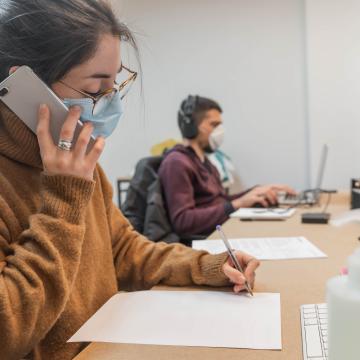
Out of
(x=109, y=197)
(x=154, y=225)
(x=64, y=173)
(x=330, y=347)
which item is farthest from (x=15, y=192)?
(x=154, y=225)

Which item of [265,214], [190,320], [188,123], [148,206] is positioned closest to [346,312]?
[190,320]

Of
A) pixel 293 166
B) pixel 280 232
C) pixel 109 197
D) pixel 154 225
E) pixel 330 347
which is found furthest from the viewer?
pixel 293 166

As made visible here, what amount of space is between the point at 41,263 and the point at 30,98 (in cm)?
29

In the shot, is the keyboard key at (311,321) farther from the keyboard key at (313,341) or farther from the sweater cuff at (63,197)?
the sweater cuff at (63,197)

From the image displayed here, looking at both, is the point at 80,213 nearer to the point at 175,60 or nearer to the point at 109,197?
the point at 109,197

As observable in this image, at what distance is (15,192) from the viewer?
77cm

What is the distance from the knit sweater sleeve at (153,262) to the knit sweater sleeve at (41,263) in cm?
29

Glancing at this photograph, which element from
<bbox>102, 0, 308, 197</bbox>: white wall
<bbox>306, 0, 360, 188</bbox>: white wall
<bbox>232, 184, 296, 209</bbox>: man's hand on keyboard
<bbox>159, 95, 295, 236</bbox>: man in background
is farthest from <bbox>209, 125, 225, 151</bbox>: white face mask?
<bbox>306, 0, 360, 188</bbox>: white wall

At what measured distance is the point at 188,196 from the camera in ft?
6.54

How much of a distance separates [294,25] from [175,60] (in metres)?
0.93

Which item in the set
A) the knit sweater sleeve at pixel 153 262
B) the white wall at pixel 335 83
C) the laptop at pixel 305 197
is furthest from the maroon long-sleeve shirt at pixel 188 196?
the white wall at pixel 335 83

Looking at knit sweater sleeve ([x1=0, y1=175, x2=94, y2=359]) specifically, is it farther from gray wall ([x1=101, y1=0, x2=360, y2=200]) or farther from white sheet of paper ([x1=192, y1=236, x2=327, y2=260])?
gray wall ([x1=101, y1=0, x2=360, y2=200])

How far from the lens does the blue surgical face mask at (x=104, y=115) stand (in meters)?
0.83

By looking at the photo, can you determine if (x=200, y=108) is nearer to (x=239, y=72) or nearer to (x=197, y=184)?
(x=197, y=184)
